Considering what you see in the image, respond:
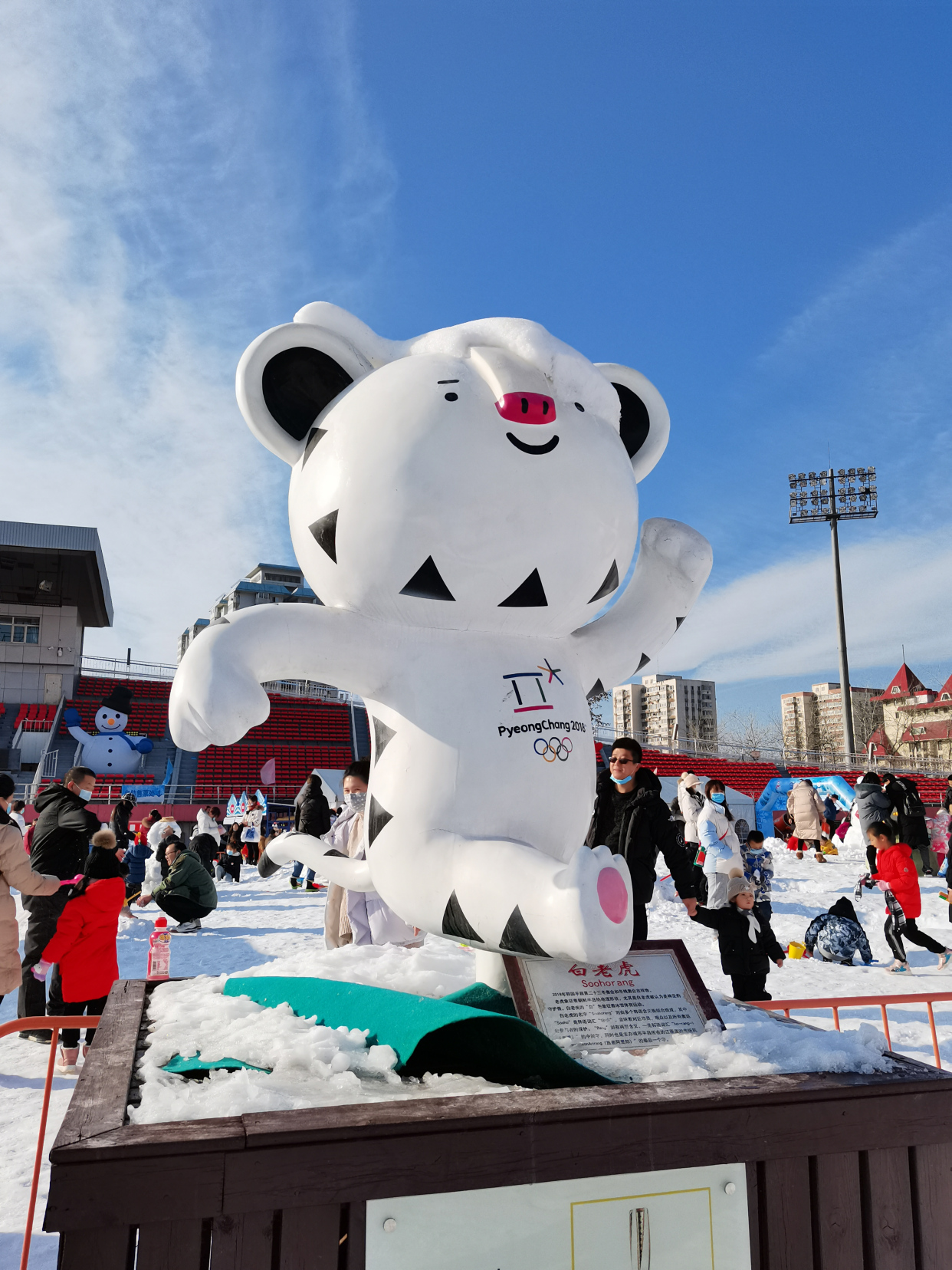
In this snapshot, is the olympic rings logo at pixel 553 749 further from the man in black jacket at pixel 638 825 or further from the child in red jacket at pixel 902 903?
the child in red jacket at pixel 902 903

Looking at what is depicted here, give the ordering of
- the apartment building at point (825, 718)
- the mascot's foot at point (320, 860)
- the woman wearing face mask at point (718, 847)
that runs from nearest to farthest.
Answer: the mascot's foot at point (320, 860)
the woman wearing face mask at point (718, 847)
the apartment building at point (825, 718)

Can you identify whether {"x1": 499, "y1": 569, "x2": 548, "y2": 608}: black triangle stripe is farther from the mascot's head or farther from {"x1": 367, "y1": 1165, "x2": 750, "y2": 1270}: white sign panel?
{"x1": 367, "y1": 1165, "x2": 750, "y2": 1270}: white sign panel

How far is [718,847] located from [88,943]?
4.78 metres

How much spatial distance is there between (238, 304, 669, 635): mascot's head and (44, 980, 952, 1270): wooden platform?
61.6 inches

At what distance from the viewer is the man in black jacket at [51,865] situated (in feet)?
17.5

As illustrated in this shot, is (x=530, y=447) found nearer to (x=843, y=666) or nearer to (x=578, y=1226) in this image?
(x=578, y=1226)

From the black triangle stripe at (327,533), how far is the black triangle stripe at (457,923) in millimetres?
1214

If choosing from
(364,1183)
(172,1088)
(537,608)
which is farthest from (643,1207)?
(537,608)

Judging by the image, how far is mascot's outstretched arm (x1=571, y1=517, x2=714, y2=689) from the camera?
11.9 feet

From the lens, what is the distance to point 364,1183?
5.65 ft

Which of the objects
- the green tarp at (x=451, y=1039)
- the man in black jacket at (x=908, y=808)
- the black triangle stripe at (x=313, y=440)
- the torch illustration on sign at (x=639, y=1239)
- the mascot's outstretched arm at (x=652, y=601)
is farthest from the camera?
the man in black jacket at (x=908, y=808)

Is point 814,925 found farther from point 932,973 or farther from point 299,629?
point 299,629

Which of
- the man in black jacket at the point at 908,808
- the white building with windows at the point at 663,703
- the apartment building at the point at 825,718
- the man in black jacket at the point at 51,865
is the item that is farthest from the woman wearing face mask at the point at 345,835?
A: the white building with windows at the point at 663,703

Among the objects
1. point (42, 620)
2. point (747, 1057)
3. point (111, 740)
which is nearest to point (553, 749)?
point (747, 1057)
